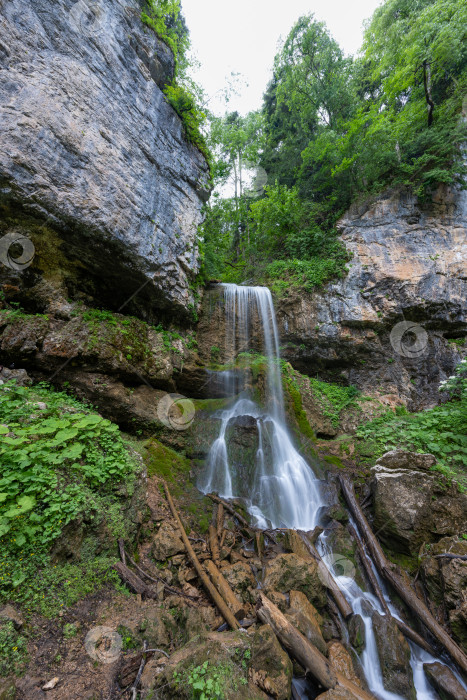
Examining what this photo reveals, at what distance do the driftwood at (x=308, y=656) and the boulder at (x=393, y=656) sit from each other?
766 millimetres

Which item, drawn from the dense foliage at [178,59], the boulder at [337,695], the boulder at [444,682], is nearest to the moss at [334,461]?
the boulder at [444,682]

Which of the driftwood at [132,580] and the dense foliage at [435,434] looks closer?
the driftwood at [132,580]

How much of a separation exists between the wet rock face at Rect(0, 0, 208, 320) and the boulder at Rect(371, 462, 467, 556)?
6881 mm

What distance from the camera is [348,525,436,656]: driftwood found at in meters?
3.63

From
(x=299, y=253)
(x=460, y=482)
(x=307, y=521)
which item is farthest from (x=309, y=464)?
(x=299, y=253)

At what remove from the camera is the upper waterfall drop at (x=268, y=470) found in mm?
5797

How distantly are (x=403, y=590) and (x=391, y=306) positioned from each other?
27.4ft

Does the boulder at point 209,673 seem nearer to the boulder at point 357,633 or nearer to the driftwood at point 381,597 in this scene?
the boulder at point 357,633

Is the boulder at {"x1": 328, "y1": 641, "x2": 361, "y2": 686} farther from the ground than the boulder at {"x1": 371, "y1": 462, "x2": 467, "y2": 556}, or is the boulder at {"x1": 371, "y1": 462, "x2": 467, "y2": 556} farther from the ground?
the boulder at {"x1": 371, "y1": 462, "x2": 467, "y2": 556}

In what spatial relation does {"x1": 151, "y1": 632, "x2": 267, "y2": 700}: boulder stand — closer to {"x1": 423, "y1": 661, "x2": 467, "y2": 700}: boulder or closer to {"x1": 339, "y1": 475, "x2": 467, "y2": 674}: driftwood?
{"x1": 423, "y1": 661, "x2": 467, "y2": 700}: boulder

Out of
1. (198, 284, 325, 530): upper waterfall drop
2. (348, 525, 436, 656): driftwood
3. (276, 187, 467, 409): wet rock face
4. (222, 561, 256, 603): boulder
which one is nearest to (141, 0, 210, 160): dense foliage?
(276, 187, 467, 409): wet rock face

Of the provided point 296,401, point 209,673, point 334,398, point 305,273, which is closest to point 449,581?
point 209,673

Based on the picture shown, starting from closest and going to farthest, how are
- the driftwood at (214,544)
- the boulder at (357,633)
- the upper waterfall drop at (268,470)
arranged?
→ the boulder at (357,633) → the driftwood at (214,544) → the upper waterfall drop at (268,470)

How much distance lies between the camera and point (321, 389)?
997 cm
